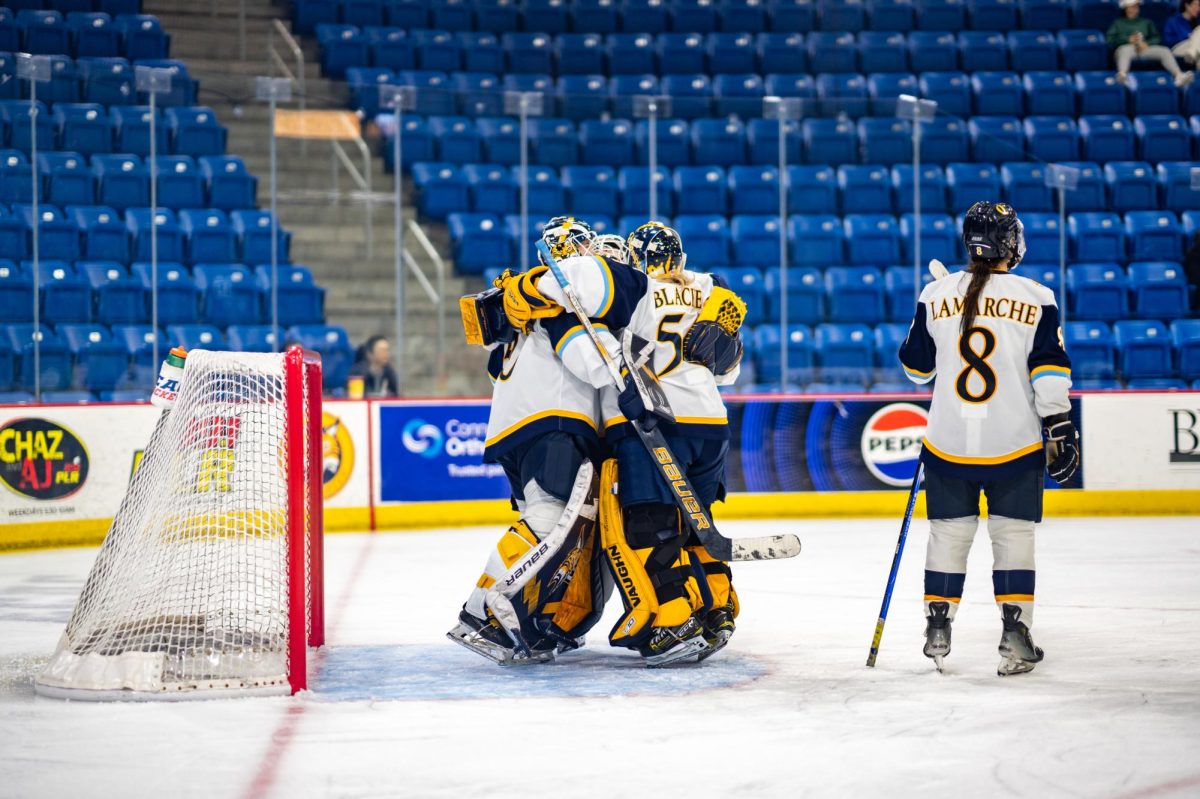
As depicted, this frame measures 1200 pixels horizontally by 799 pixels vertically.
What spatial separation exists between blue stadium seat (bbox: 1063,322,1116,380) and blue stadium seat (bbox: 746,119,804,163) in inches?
91.2

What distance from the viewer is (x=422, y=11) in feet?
45.4

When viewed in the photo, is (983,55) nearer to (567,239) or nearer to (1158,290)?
(1158,290)

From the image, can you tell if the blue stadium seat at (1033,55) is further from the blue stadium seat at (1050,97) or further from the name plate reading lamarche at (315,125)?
the name plate reading lamarche at (315,125)

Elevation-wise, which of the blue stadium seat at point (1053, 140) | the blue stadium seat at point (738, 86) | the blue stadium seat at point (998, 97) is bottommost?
the blue stadium seat at point (1053, 140)

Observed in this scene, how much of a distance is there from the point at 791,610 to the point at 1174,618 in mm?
1466

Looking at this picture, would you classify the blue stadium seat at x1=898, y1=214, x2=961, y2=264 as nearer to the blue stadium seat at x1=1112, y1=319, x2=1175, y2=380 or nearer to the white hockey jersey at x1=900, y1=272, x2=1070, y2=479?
the blue stadium seat at x1=1112, y1=319, x2=1175, y2=380

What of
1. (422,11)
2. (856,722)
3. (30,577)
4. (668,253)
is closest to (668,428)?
(668,253)

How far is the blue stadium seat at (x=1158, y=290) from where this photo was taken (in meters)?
10.9

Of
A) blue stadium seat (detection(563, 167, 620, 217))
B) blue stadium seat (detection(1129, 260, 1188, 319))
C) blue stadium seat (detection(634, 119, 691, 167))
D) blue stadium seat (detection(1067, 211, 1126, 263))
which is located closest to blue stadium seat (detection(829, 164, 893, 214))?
blue stadium seat (detection(634, 119, 691, 167))

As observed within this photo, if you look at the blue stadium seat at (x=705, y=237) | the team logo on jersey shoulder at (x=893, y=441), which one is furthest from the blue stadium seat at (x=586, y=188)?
the team logo on jersey shoulder at (x=893, y=441)

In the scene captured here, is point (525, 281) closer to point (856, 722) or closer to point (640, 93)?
point (856, 722)

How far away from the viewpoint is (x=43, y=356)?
8.75 metres

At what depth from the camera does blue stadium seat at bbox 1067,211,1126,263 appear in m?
11.0

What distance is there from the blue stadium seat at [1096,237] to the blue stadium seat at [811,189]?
5.97ft
